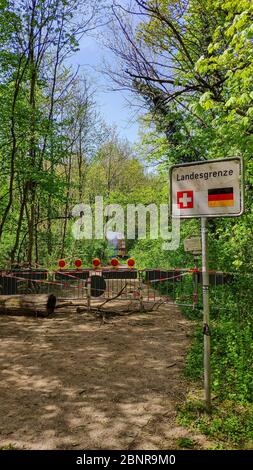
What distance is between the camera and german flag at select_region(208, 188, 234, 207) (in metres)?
3.92

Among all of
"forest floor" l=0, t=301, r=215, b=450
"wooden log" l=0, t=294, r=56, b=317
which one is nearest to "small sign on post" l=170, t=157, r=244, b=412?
"forest floor" l=0, t=301, r=215, b=450

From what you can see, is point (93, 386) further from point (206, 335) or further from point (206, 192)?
point (206, 192)

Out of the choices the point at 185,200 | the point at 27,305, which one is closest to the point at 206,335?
the point at 185,200

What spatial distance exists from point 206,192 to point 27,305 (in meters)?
7.19

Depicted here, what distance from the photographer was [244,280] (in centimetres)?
815

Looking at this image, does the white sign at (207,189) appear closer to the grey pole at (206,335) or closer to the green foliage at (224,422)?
the grey pole at (206,335)

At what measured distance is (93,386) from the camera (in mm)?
5031

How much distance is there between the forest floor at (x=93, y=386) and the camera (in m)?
3.70

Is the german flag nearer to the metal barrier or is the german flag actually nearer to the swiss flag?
the swiss flag

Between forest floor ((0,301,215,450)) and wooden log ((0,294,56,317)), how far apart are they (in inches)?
35.6

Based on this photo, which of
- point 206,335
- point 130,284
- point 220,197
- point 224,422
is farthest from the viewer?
point 130,284
